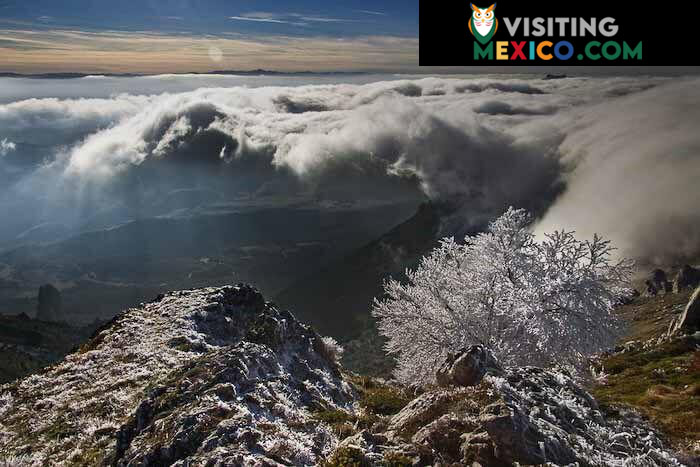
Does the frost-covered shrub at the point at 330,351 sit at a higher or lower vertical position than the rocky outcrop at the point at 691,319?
higher

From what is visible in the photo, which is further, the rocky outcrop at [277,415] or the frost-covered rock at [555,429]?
the rocky outcrop at [277,415]

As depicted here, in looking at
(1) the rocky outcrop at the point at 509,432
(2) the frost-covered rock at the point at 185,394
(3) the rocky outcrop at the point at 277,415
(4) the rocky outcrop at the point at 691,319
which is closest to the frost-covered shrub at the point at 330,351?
(2) the frost-covered rock at the point at 185,394

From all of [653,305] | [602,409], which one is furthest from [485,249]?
[653,305]

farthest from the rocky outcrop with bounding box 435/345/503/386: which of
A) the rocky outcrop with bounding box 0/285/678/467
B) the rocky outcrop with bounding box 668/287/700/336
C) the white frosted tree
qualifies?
the rocky outcrop with bounding box 668/287/700/336

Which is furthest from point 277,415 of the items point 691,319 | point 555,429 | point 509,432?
point 691,319

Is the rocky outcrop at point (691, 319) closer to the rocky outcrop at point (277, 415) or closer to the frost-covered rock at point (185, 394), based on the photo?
the rocky outcrop at point (277, 415)

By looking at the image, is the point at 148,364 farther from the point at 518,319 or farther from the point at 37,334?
the point at 37,334
